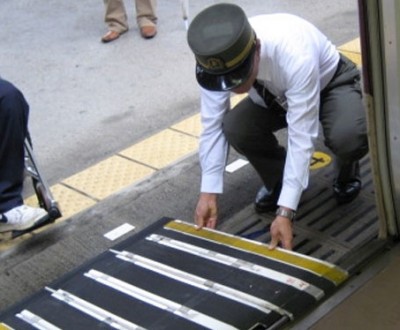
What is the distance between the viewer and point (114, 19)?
5.84m

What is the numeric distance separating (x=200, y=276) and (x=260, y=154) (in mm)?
712

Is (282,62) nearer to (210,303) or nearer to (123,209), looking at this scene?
(210,303)

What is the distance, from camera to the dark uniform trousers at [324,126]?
2.74 metres

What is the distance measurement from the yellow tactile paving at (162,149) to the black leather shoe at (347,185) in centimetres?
103

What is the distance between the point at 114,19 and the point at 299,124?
12.1ft

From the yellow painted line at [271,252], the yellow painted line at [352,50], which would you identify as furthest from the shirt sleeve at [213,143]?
the yellow painted line at [352,50]

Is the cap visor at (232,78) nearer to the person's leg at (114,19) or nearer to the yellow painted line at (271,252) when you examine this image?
the yellow painted line at (271,252)

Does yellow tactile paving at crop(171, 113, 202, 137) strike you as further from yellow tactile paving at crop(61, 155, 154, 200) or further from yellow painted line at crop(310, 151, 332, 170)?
yellow painted line at crop(310, 151, 332, 170)

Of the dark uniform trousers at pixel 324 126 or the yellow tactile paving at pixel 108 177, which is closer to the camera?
the dark uniform trousers at pixel 324 126

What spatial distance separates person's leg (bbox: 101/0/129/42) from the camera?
18.8 feet

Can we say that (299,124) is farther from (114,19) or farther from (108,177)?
(114,19)

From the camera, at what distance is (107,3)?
573cm

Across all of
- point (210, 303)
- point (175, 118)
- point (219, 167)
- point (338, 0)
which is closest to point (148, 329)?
point (210, 303)

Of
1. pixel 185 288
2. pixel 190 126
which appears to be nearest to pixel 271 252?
pixel 185 288
